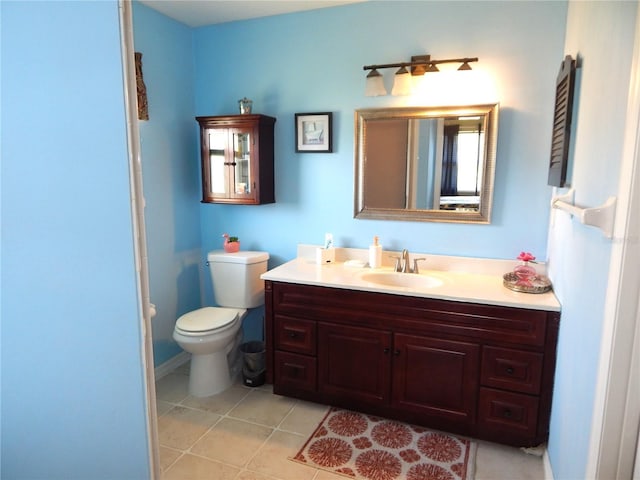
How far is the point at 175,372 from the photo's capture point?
3076 millimetres

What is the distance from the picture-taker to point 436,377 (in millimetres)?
2252

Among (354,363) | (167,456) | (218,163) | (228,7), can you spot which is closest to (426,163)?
(354,363)

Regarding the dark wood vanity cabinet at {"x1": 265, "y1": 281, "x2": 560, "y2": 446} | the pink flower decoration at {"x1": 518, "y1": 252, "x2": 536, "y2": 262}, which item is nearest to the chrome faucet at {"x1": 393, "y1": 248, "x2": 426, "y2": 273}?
the dark wood vanity cabinet at {"x1": 265, "y1": 281, "x2": 560, "y2": 446}

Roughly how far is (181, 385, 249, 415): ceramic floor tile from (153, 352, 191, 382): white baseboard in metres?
0.38

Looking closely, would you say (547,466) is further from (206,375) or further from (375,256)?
(206,375)

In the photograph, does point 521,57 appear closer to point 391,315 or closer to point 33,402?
point 391,315

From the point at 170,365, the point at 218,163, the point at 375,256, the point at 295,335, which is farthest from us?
the point at 170,365

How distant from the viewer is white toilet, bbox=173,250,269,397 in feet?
8.76

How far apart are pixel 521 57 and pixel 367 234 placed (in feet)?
4.33

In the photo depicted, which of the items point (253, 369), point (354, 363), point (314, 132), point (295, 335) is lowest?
point (253, 369)

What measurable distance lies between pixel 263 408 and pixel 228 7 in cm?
246

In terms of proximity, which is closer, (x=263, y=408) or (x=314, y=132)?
(x=263, y=408)

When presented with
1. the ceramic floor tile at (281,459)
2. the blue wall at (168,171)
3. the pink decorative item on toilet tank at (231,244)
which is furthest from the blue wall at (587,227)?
the blue wall at (168,171)

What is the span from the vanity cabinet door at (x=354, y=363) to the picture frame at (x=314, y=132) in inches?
45.3
